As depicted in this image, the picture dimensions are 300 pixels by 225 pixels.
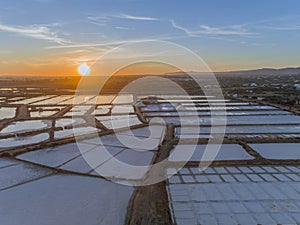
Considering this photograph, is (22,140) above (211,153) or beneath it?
above

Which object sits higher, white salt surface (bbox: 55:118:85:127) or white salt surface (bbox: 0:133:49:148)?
white salt surface (bbox: 55:118:85:127)

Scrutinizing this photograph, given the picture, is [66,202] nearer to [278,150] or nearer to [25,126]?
[278,150]

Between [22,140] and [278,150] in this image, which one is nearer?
[278,150]

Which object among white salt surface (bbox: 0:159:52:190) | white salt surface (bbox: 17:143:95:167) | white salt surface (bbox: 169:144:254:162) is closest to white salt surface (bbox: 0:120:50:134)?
white salt surface (bbox: 17:143:95:167)

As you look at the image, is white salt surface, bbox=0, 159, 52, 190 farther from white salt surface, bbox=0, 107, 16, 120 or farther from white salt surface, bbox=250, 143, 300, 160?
white salt surface, bbox=0, 107, 16, 120

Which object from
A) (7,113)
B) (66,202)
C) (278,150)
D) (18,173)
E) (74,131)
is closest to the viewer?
(66,202)

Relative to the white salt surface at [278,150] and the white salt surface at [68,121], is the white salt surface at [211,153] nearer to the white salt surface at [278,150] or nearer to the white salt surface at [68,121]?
the white salt surface at [278,150]

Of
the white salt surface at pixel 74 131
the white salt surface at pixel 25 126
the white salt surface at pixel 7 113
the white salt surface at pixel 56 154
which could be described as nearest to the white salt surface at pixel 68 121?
the white salt surface at pixel 25 126

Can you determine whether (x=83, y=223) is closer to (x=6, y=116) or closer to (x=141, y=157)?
(x=141, y=157)

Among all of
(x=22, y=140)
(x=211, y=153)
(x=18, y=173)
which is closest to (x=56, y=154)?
(x=18, y=173)
